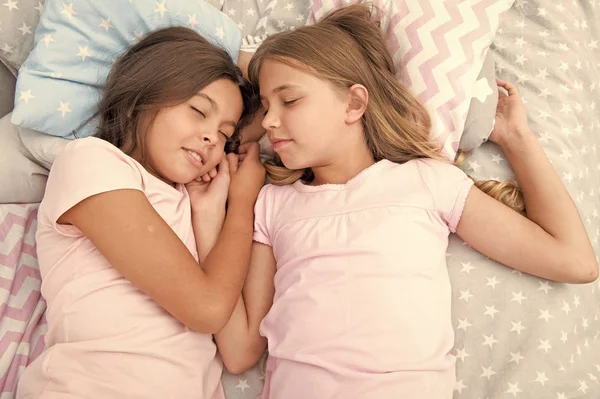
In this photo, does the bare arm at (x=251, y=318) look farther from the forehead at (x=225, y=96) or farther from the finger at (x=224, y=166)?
the forehead at (x=225, y=96)

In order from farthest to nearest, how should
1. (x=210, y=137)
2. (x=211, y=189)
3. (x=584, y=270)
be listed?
(x=211, y=189), (x=210, y=137), (x=584, y=270)

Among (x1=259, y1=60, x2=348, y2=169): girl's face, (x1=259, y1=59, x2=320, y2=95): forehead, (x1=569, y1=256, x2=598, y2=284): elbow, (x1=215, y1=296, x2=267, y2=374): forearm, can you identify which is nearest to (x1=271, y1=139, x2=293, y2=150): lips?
(x1=259, y1=60, x2=348, y2=169): girl's face

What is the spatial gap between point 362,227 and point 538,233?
43 centimetres

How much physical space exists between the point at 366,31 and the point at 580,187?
2.44 feet

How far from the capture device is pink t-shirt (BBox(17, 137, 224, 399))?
1.08m

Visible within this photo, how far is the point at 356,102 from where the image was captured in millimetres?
1326

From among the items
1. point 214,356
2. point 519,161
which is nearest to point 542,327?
point 519,161

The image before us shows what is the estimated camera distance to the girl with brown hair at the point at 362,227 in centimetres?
110

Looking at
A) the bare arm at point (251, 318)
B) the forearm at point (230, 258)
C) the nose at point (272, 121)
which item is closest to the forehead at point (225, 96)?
the nose at point (272, 121)

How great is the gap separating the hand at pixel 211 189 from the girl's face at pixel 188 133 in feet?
0.22

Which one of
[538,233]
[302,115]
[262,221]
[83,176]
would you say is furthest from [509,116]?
[83,176]

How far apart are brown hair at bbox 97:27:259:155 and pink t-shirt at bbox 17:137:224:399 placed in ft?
0.56

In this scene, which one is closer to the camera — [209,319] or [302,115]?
[209,319]

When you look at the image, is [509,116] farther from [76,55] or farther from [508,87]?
[76,55]
